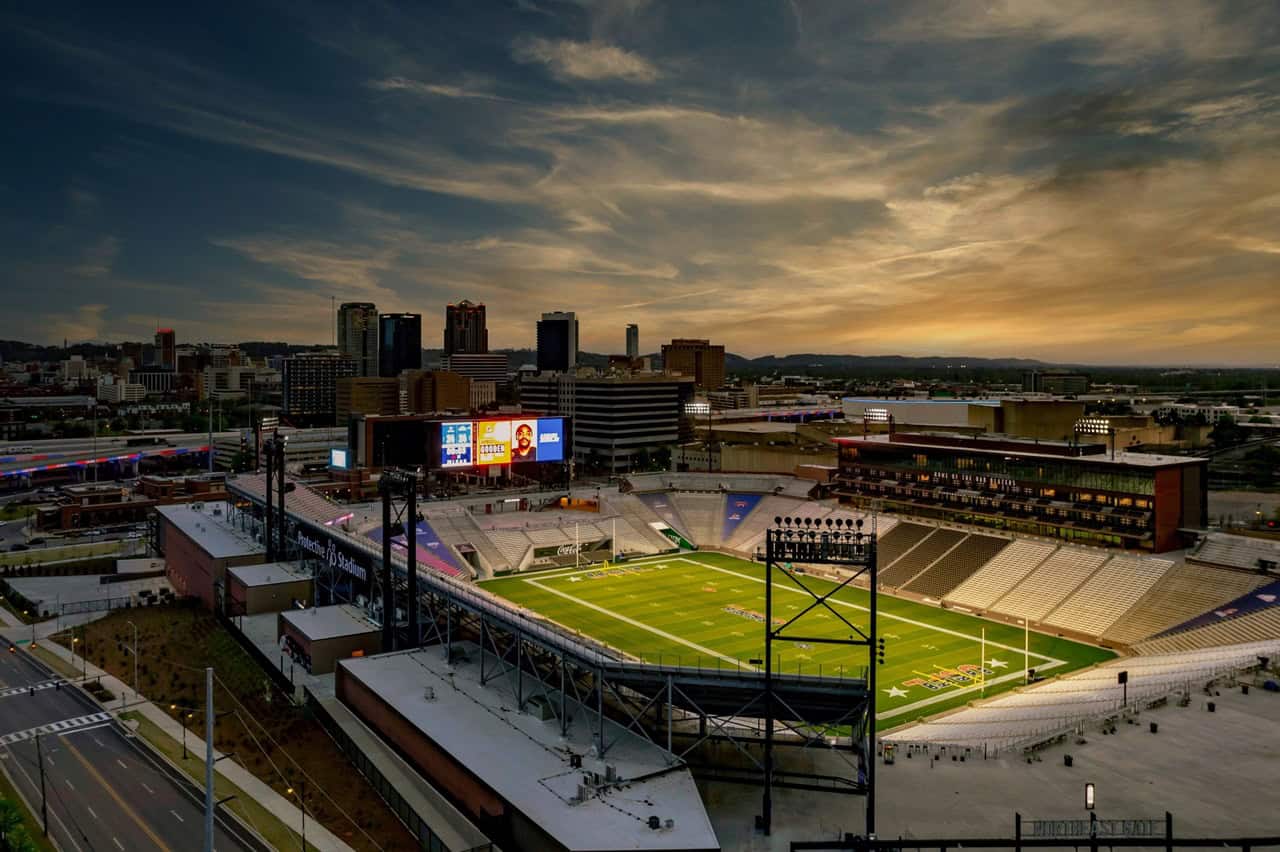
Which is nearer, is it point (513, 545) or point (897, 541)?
point (897, 541)

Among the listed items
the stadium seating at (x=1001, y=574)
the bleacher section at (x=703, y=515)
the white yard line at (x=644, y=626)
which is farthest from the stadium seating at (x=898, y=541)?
the white yard line at (x=644, y=626)

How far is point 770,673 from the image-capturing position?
121ft

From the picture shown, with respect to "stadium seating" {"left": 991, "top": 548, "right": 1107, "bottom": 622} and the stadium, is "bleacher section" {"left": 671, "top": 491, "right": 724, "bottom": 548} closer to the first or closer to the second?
the stadium

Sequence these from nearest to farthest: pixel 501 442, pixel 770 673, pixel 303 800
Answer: pixel 770 673
pixel 303 800
pixel 501 442

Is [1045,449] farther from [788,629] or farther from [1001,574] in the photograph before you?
[788,629]

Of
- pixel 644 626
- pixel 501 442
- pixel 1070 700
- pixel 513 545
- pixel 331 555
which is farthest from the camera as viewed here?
pixel 501 442

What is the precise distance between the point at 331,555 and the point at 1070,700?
52716 mm

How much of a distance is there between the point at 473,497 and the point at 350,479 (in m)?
16.5

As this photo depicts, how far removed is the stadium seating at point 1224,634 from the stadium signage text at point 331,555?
188 ft

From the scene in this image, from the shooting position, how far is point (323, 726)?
5119 cm

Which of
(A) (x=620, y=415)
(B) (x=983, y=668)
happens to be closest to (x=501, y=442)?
(B) (x=983, y=668)

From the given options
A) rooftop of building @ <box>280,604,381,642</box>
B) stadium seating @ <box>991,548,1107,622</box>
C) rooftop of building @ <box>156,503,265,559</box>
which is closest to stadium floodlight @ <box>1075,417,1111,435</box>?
stadium seating @ <box>991,548,1107,622</box>

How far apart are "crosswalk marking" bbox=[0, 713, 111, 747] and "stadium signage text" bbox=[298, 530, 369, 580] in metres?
18.0

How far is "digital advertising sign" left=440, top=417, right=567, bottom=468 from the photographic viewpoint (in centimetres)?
10050
